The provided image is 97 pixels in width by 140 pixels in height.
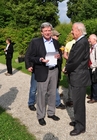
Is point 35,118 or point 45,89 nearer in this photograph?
point 45,89

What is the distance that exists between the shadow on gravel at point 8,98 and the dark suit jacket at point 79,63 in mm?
2553

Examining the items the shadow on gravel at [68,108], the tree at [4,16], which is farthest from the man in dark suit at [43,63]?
the tree at [4,16]

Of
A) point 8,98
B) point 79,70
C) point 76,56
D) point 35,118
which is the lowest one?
point 8,98

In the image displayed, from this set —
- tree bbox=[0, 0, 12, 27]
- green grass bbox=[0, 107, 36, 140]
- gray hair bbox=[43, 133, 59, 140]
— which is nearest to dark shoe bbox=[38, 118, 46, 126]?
green grass bbox=[0, 107, 36, 140]

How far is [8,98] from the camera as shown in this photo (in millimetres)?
7020

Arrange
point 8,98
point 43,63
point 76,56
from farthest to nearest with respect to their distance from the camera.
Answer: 1. point 8,98
2. point 43,63
3. point 76,56

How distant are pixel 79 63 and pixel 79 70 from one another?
149mm

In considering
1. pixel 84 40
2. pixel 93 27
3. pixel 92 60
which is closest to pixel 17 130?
pixel 84 40

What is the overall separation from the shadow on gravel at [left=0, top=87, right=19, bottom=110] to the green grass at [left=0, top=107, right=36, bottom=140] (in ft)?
2.96

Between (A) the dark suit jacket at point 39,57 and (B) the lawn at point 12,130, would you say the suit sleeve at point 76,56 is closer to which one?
(A) the dark suit jacket at point 39,57

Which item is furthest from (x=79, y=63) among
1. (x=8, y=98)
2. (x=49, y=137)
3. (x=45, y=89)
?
(x=8, y=98)

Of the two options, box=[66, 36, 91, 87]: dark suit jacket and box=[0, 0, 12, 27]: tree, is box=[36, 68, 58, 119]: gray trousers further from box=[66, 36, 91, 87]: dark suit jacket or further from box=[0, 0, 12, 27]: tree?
box=[0, 0, 12, 27]: tree

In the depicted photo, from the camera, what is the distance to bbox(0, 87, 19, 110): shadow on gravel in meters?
6.38

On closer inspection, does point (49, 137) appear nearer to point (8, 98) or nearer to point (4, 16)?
point (8, 98)
